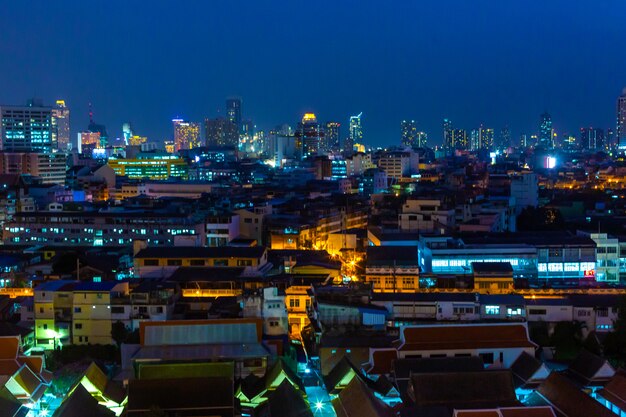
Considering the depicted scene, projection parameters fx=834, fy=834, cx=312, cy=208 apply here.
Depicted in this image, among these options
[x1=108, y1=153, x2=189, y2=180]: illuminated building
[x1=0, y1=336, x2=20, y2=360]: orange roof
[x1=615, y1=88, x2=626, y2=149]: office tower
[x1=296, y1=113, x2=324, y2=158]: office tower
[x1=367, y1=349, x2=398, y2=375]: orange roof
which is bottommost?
[x1=367, y1=349, x2=398, y2=375]: orange roof

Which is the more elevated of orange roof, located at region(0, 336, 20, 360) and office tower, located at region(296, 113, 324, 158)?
office tower, located at region(296, 113, 324, 158)

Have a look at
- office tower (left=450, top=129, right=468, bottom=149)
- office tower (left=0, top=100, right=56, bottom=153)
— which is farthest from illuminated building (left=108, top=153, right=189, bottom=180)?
office tower (left=450, top=129, right=468, bottom=149)

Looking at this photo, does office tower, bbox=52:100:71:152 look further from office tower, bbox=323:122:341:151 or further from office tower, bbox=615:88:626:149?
office tower, bbox=615:88:626:149

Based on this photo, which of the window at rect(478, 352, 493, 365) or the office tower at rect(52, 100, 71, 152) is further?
the office tower at rect(52, 100, 71, 152)

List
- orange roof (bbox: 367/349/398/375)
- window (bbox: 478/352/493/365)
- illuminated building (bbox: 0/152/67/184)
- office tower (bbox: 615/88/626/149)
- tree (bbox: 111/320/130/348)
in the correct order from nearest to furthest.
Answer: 1. orange roof (bbox: 367/349/398/375)
2. window (bbox: 478/352/493/365)
3. tree (bbox: 111/320/130/348)
4. illuminated building (bbox: 0/152/67/184)
5. office tower (bbox: 615/88/626/149)

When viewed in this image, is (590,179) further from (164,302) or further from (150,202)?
(164,302)

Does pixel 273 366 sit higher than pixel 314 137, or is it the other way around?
pixel 314 137

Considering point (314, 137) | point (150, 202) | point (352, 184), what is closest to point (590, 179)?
point (352, 184)
